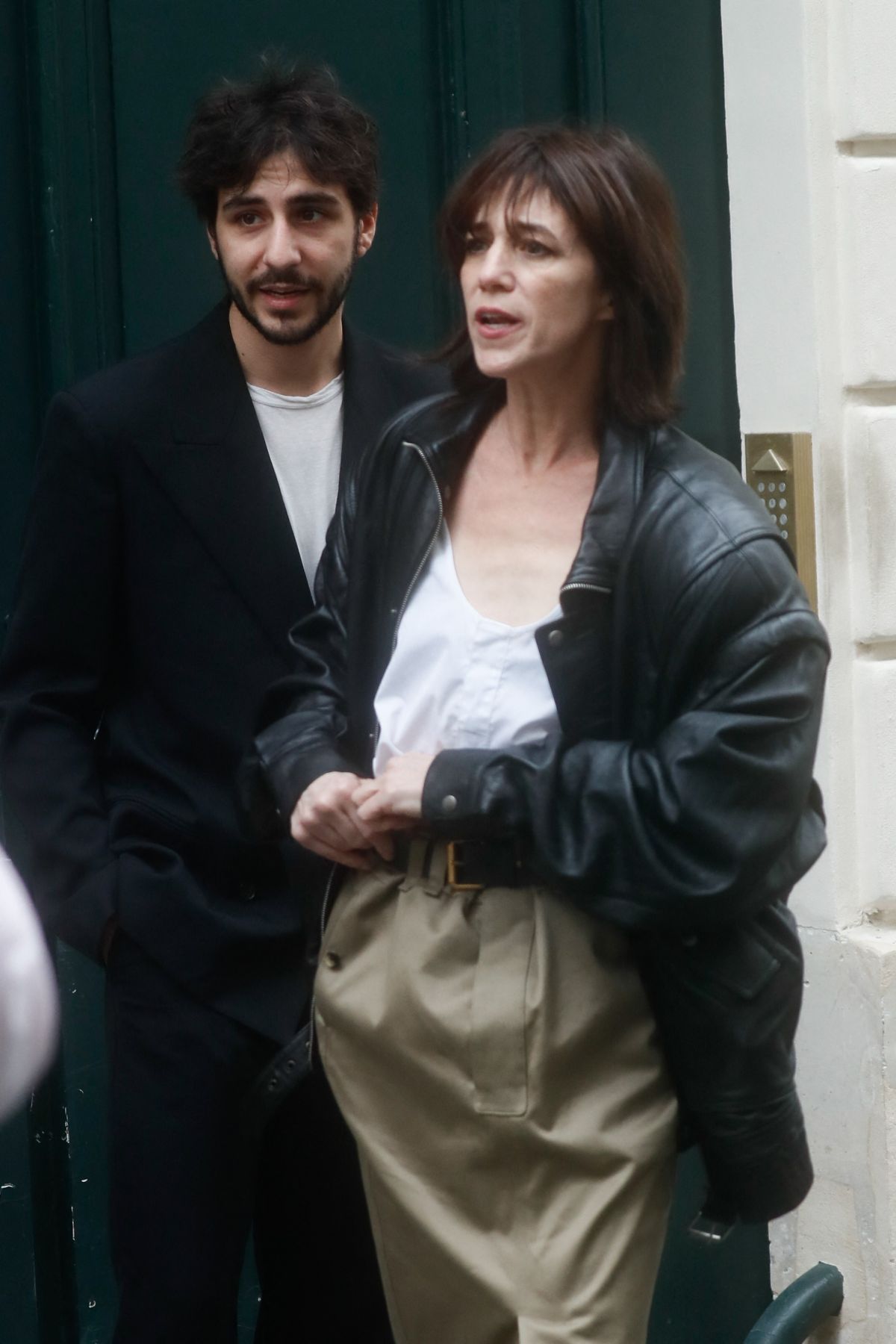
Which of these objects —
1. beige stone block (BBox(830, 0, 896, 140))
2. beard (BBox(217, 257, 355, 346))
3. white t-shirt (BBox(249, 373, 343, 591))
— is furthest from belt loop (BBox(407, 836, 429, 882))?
beige stone block (BBox(830, 0, 896, 140))

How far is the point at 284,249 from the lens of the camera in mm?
2828

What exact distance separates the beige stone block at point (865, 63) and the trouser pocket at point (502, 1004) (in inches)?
77.2

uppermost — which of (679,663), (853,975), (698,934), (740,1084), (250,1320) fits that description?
(679,663)

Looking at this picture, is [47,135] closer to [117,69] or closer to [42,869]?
[117,69]

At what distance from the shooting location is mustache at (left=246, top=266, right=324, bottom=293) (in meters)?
2.84

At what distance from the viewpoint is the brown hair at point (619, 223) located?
243cm

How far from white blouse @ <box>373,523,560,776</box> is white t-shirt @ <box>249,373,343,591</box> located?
48 centimetres

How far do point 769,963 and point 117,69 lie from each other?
184 cm

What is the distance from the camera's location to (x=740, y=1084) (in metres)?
2.41

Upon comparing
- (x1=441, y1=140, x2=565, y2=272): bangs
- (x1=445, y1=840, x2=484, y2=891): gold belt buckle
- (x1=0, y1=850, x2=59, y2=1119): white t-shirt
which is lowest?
(x1=445, y1=840, x2=484, y2=891): gold belt buckle

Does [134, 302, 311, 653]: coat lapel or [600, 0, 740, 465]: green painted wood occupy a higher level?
[600, 0, 740, 465]: green painted wood

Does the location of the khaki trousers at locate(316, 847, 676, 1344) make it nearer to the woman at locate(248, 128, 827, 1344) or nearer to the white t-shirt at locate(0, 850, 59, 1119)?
the woman at locate(248, 128, 827, 1344)

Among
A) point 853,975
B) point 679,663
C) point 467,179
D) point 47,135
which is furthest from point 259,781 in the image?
point 853,975

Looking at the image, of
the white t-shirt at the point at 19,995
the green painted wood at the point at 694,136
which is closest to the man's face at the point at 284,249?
the green painted wood at the point at 694,136
